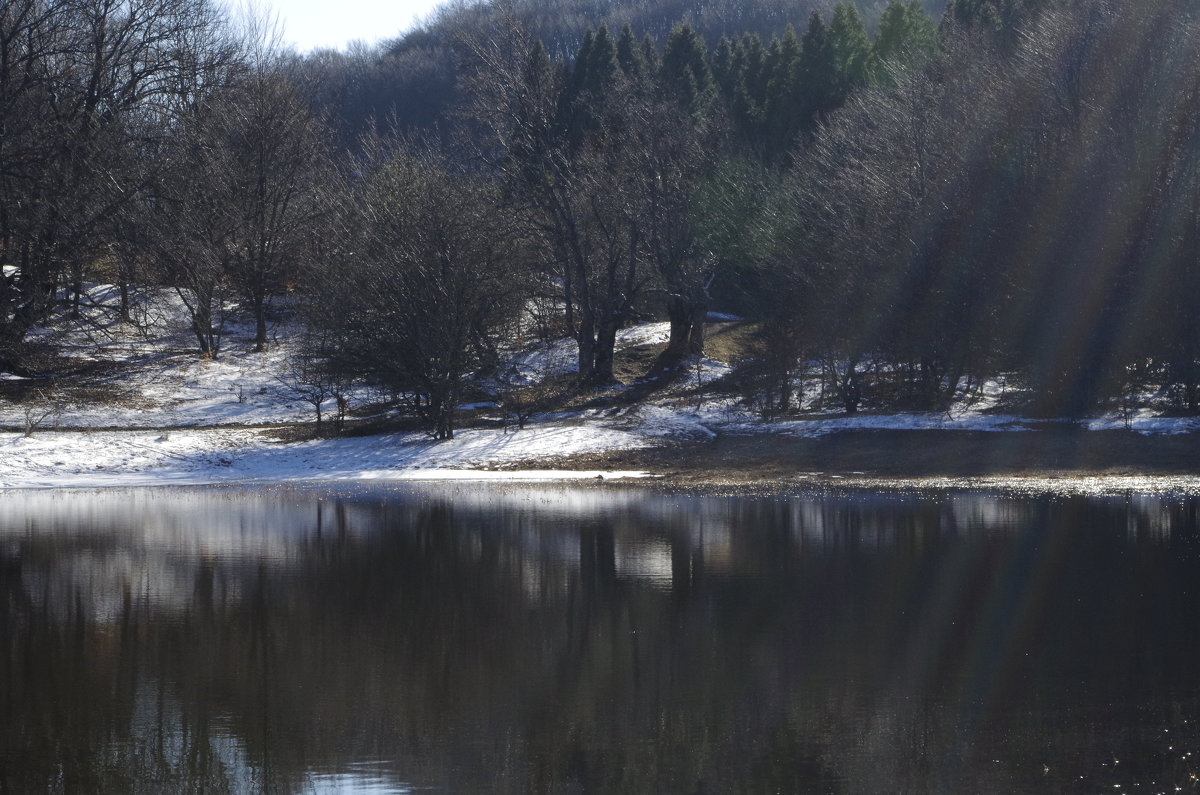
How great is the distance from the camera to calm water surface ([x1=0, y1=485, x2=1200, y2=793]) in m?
7.67

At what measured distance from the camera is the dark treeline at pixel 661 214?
29.5 metres

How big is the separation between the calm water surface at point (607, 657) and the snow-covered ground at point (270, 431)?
8801mm

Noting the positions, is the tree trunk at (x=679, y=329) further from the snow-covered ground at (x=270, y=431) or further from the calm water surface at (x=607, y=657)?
the calm water surface at (x=607, y=657)

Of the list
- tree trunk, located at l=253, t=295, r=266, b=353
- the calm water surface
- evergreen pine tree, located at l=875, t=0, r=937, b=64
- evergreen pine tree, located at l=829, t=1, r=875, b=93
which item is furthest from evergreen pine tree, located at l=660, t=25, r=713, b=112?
the calm water surface

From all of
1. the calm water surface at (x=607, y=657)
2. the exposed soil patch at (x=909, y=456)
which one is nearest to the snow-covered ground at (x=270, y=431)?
the exposed soil patch at (x=909, y=456)

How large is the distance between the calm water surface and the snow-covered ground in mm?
8801

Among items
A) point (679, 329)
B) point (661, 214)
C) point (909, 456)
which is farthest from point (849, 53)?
point (909, 456)

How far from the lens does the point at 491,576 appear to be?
48.3 feet

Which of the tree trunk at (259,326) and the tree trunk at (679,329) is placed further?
the tree trunk at (259,326)

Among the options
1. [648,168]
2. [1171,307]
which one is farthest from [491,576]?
[648,168]

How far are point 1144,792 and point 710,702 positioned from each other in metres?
3.12

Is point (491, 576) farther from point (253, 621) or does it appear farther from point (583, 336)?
point (583, 336)

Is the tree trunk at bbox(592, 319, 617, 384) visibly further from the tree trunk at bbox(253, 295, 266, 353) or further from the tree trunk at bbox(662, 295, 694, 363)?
the tree trunk at bbox(253, 295, 266, 353)

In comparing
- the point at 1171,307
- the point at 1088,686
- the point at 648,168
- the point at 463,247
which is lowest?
the point at 1088,686
